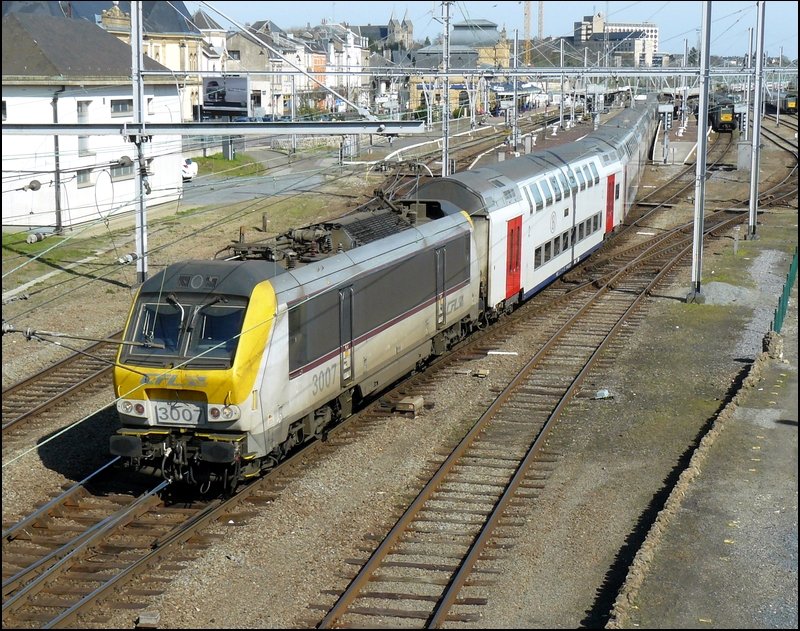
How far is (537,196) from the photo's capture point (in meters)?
22.0

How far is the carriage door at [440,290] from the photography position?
16.7 m

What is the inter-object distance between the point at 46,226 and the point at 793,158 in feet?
136

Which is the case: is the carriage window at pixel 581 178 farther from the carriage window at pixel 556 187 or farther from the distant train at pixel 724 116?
the distant train at pixel 724 116

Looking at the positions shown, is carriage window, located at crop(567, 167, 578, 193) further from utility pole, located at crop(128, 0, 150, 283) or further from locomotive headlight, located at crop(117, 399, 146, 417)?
locomotive headlight, located at crop(117, 399, 146, 417)

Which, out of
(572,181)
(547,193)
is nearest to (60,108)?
(572,181)

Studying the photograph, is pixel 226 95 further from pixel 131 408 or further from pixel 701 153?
pixel 131 408

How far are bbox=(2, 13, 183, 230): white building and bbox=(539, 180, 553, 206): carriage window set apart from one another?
12.3 m

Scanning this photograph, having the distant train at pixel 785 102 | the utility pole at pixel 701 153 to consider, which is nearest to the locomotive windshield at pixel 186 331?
the utility pole at pixel 701 153

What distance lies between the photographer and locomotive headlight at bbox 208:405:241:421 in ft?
36.8

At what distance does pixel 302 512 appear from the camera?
11.7 m

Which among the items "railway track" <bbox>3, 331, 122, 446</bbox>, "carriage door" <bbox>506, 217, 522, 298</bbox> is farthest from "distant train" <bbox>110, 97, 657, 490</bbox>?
"railway track" <bbox>3, 331, 122, 446</bbox>

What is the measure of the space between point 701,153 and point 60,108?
19697mm

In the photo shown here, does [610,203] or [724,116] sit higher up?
[724,116]

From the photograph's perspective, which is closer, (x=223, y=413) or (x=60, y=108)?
(x=223, y=413)
